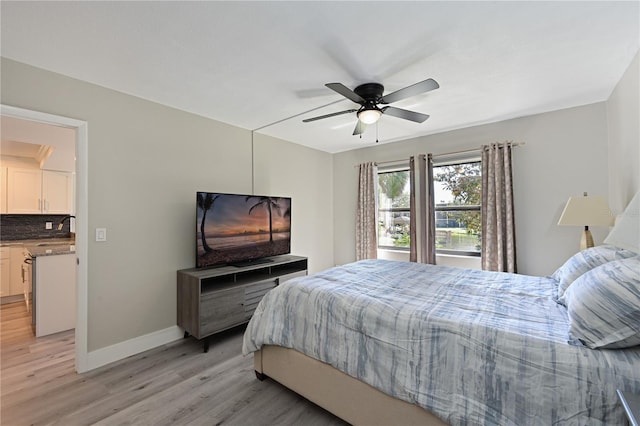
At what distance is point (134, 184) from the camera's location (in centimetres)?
273

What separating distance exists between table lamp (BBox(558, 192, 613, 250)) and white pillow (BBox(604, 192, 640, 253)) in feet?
2.50

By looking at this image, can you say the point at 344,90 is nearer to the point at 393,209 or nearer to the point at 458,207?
the point at 458,207

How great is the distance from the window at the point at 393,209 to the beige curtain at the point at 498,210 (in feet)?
3.72

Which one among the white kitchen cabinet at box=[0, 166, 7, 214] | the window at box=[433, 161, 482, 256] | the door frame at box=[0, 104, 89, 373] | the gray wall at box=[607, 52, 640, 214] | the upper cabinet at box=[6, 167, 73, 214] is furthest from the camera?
the upper cabinet at box=[6, 167, 73, 214]

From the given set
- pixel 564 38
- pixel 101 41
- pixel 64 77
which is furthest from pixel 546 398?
pixel 64 77

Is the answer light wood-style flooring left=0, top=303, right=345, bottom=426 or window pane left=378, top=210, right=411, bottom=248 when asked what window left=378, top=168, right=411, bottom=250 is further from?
light wood-style flooring left=0, top=303, right=345, bottom=426

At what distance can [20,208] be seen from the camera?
434 centimetres

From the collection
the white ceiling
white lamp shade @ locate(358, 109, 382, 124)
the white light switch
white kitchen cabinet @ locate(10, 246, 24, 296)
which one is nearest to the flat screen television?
the white light switch

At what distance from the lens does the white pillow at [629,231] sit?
163 cm

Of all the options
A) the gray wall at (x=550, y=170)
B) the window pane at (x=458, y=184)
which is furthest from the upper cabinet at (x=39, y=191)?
the gray wall at (x=550, y=170)

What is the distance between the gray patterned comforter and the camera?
112cm

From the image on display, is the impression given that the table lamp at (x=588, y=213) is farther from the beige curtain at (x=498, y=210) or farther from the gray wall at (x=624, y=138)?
the beige curtain at (x=498, y=210)

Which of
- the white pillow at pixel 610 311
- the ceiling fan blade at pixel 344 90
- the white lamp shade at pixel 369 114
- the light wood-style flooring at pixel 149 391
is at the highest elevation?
the ceiling fan blade at pixel 344 90

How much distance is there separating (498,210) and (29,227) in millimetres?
7161
